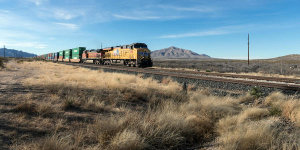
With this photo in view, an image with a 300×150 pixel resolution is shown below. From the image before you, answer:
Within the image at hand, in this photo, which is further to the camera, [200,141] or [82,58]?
[82,58]

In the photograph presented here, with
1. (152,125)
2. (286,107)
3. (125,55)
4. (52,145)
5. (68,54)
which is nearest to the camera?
(52,145)

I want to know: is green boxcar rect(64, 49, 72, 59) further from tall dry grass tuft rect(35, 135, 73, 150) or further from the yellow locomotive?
tall dry grass tuft rect(35, 135, 73, 150)

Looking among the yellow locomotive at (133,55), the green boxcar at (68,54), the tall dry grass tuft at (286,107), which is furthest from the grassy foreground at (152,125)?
the green boxcar at (68,54)

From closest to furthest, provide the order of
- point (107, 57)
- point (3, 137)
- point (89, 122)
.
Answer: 1. point (3, 137)
2. point (89, 122)
3. point (107, 57)

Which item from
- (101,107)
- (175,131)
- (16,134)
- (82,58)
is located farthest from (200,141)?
(82,58)

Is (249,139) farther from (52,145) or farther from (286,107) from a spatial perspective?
(52,145)

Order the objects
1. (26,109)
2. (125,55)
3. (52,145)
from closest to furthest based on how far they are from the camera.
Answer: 1. (52,145)
2. (26,109)
3. (125,55)

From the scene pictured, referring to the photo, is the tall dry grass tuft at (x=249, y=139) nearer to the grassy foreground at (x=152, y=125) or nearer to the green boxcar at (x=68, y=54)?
the grassy foreground at (x=152, y=125)

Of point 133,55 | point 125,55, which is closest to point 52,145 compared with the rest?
point 133,55

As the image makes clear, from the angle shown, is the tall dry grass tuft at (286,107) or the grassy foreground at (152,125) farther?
the tall dry grass tuft at (286,107)

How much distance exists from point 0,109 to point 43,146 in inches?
125

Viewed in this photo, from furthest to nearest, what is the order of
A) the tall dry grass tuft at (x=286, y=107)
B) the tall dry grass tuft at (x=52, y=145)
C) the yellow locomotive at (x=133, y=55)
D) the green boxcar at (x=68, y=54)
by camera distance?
the green boxcar at (x=68, y=54)
the yellow locomotive at (x=133, y=55)
the tall dry grass tuft at (x=286, y=107)
the tall dry grass tuft at (x=52, y=145)

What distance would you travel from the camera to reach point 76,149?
3631 millimetres

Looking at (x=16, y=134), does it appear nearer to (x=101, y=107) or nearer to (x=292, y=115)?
(x=101, y=107)
